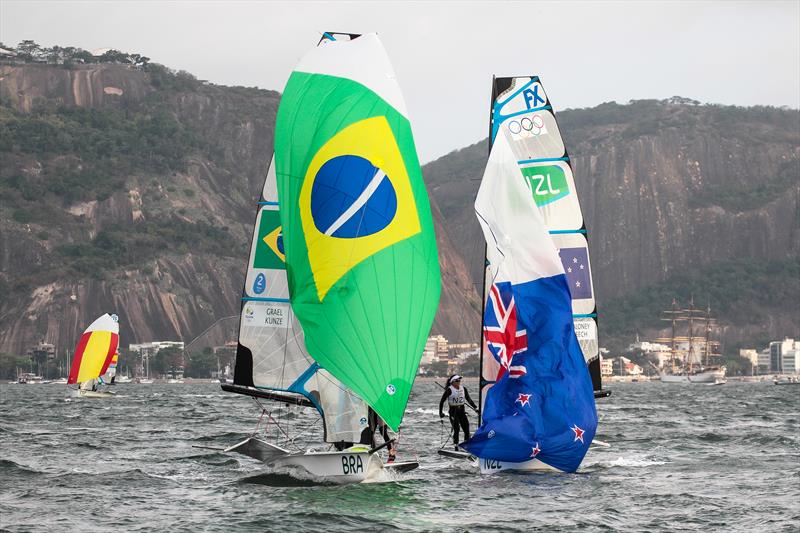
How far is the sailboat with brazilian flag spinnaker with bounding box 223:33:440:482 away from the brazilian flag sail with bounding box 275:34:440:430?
2 cm

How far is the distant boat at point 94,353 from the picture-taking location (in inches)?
2773

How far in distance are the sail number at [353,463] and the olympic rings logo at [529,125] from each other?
955cm

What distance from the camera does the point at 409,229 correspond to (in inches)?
805

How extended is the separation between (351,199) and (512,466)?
5.79m

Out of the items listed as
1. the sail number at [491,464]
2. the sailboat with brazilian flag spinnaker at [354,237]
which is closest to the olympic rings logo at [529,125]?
the sailboat with brazilian flag spinnaker at [354,237]

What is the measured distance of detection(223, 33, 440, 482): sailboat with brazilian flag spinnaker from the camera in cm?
1997

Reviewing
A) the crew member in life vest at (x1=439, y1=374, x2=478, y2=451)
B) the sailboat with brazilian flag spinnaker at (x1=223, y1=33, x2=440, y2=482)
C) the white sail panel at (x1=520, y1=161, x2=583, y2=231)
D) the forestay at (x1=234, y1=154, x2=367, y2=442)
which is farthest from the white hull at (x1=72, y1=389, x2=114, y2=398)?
the sailboat with brazilian flag spinnaker at (x1=223, y1=33, x2=440, y2=482)

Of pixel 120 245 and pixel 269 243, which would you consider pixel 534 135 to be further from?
pixel 120 245

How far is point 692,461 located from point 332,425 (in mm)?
10479

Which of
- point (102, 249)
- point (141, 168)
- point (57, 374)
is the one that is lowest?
point (57, 374)

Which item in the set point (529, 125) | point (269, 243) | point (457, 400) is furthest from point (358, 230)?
→ point (529, 125)

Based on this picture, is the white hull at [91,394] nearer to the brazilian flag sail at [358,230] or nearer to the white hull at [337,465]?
the white hull at [337,465]

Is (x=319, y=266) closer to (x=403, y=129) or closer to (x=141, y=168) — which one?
(x=403, y=129)

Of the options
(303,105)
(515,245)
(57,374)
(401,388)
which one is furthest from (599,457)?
(57,374)
